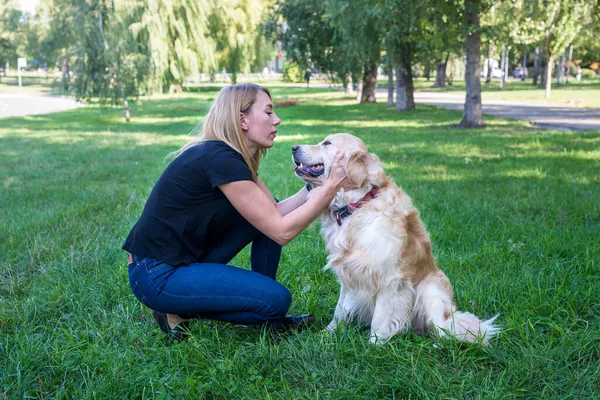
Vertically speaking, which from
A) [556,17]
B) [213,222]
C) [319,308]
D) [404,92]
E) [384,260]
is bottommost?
[319,308]

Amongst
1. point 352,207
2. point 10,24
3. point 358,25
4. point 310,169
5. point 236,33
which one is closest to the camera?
point 352,207

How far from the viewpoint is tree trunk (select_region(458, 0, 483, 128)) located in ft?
43.9

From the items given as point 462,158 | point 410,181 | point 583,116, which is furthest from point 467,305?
point 583,116

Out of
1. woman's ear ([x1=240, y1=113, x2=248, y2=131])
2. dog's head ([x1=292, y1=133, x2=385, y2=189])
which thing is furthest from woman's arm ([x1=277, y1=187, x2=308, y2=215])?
woman's ear ([x1=240, y1=113, x2=248, y2=131])

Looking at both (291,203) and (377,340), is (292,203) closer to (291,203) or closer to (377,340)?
(291,203)

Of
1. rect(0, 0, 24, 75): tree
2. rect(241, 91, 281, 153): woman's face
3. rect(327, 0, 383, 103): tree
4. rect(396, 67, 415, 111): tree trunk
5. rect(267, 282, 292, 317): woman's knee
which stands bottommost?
rect(267, 282, 292, 317): woman's knee

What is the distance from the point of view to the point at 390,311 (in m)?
3.20

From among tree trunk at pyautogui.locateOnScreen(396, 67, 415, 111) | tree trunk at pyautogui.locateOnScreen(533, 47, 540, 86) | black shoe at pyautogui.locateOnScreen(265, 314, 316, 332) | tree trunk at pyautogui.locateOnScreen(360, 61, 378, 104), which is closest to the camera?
black shoe at pyautogui.locateOnScreen(265, 314, 316, 332)

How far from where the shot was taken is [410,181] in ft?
25.3

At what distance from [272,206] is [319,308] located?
3.21 ft

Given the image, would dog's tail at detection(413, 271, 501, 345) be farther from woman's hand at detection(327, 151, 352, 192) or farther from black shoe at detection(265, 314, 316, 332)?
woman's hand at detection(327, 151, 352, 192)

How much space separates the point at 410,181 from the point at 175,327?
5.11 m

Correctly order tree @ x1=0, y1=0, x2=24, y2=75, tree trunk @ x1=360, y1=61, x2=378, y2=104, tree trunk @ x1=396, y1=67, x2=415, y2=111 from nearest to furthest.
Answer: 1. tree trunk @ x1=396, y1=67, x2=415, y2=111
2. tree trunk @ x1=360, y1=61, x2=378, y2=104
3. tree @ x1=0, y1=0, x2=24, y2=75

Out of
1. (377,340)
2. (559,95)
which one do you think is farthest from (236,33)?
(377,340)
